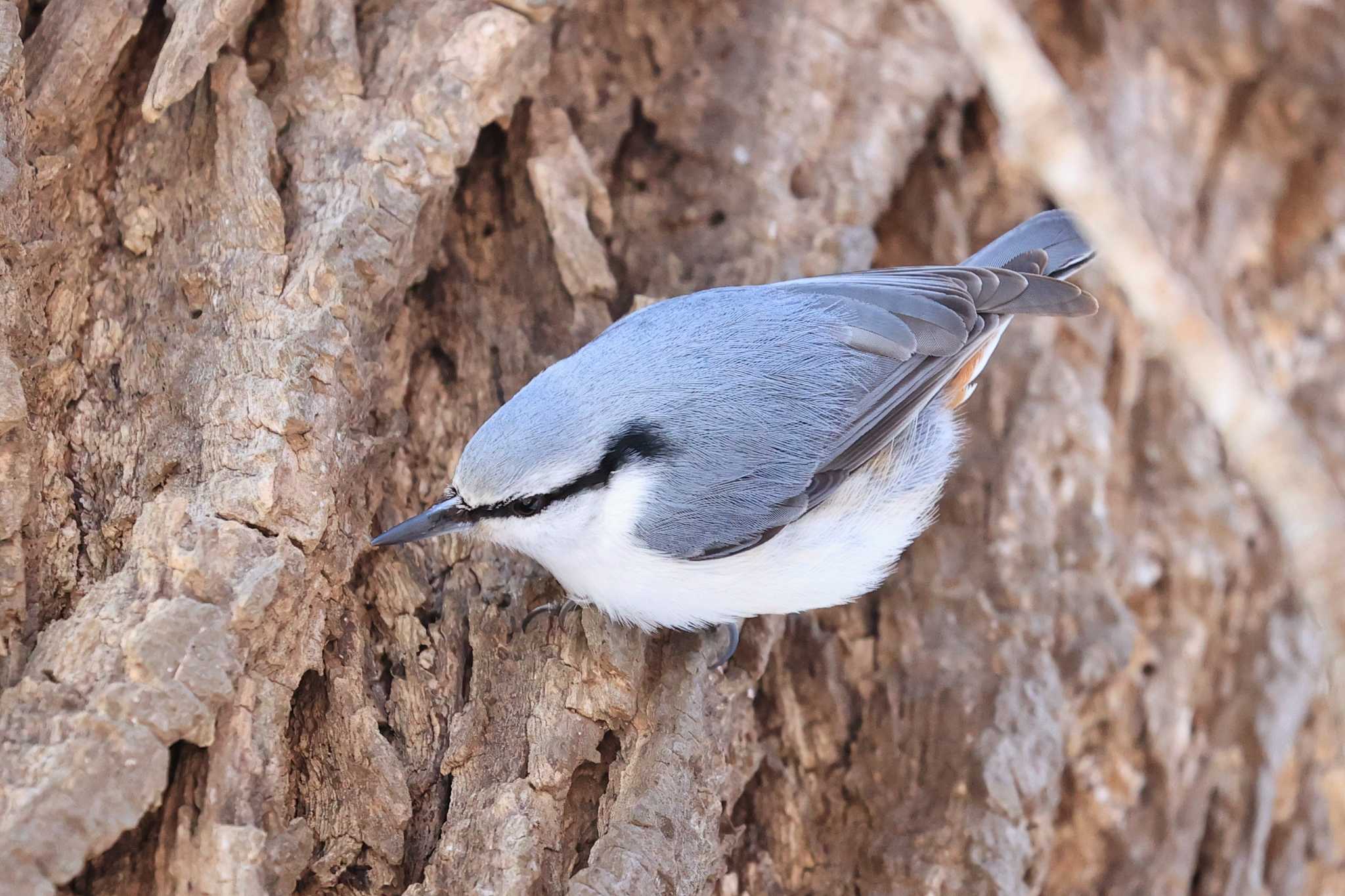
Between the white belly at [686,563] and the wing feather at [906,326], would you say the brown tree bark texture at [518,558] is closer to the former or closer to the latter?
the white belly at [686,563]

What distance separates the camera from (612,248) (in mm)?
3193

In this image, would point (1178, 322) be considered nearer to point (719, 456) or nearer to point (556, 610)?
point (719, 456)

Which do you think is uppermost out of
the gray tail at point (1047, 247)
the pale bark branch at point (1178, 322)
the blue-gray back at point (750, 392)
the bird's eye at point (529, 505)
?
the gray tail at point (1047, 247)

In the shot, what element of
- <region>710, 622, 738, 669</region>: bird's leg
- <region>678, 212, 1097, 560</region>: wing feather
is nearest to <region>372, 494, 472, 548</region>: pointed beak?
<region>678, 212, 1097, 560</region>: wing feather

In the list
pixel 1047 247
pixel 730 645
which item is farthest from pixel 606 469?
pixel 1047 247

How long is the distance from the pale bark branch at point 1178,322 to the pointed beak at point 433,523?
Answer: 1412mm

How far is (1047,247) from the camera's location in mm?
3035

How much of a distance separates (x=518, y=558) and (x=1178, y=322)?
178 cm

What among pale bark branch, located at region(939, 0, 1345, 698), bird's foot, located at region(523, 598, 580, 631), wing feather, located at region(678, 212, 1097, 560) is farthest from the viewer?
wing feather, located at region(678, 212, 1097, 560)

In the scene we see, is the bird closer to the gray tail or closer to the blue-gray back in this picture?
the blue-gray back

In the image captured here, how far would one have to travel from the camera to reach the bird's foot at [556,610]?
98.7 inches

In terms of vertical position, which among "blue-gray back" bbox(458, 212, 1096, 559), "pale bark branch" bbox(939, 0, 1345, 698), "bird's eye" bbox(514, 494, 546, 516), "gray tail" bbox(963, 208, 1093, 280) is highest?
"gray tail" bbox(963, 208, 1093, 280)

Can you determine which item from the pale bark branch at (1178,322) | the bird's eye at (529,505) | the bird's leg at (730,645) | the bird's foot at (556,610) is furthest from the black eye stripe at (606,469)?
the pale bark branch at (1178,322)

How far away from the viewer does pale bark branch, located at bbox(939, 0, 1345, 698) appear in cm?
119
